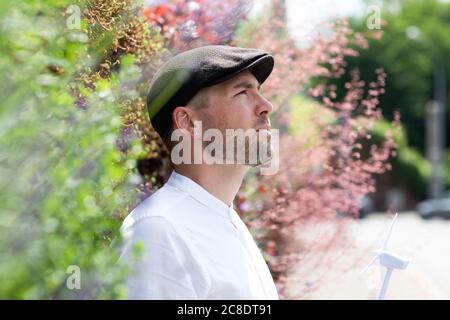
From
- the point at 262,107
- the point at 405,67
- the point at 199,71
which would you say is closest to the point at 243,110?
the point at 262,107

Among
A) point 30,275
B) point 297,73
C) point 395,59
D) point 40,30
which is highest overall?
point 40,30

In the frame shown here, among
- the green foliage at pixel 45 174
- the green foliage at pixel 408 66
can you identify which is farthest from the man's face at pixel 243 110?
the green foliage at pixel 408 66

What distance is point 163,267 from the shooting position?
1953 mm

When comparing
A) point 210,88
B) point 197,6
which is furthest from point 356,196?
point 210,88

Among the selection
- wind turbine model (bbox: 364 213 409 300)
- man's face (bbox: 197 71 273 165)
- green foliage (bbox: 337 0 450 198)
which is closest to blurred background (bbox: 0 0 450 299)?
man's face (bbox: 197 71 273 165)

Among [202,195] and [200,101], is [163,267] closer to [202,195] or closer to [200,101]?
[202,195]

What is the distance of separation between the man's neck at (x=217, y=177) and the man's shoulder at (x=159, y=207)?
9 cm

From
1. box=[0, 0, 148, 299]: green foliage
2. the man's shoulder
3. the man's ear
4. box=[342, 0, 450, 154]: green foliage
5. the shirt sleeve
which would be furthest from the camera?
box=[342, 0, 450, 154]: green foliage

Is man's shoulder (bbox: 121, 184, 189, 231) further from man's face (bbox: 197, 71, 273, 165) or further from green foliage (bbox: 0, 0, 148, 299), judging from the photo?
green foliage (bbox: 0, 0, 148, 299)

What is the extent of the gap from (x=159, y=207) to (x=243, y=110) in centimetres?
41

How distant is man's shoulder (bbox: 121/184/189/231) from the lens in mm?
2053

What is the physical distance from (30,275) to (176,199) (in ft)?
2.81
